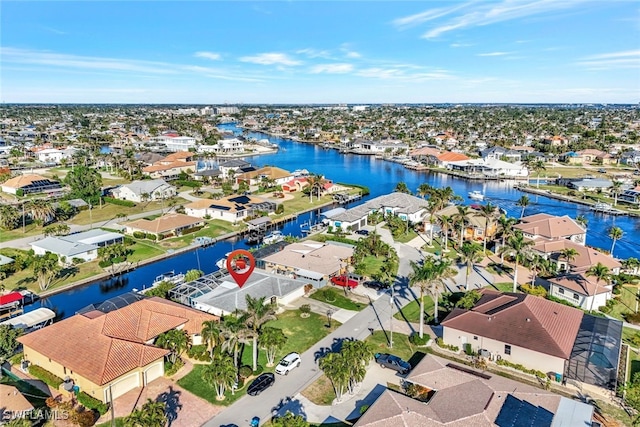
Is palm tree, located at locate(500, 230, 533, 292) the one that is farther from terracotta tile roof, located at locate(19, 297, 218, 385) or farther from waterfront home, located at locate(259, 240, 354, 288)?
terracotta tile roof, located at locate(19, 297, 218, 385)

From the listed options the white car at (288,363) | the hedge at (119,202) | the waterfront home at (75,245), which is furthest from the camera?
the hedge at (119,202)

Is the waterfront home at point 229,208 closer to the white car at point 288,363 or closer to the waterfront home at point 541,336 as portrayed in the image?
the white car at point 288,363

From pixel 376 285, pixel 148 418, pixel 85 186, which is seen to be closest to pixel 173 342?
pixel 148 418

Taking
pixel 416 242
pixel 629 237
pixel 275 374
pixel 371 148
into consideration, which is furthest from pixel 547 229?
pixel 371 148

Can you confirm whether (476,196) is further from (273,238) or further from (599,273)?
(599,273)

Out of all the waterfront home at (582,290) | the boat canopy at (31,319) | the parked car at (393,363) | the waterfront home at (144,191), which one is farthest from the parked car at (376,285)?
the waterfront home at (144,191)
